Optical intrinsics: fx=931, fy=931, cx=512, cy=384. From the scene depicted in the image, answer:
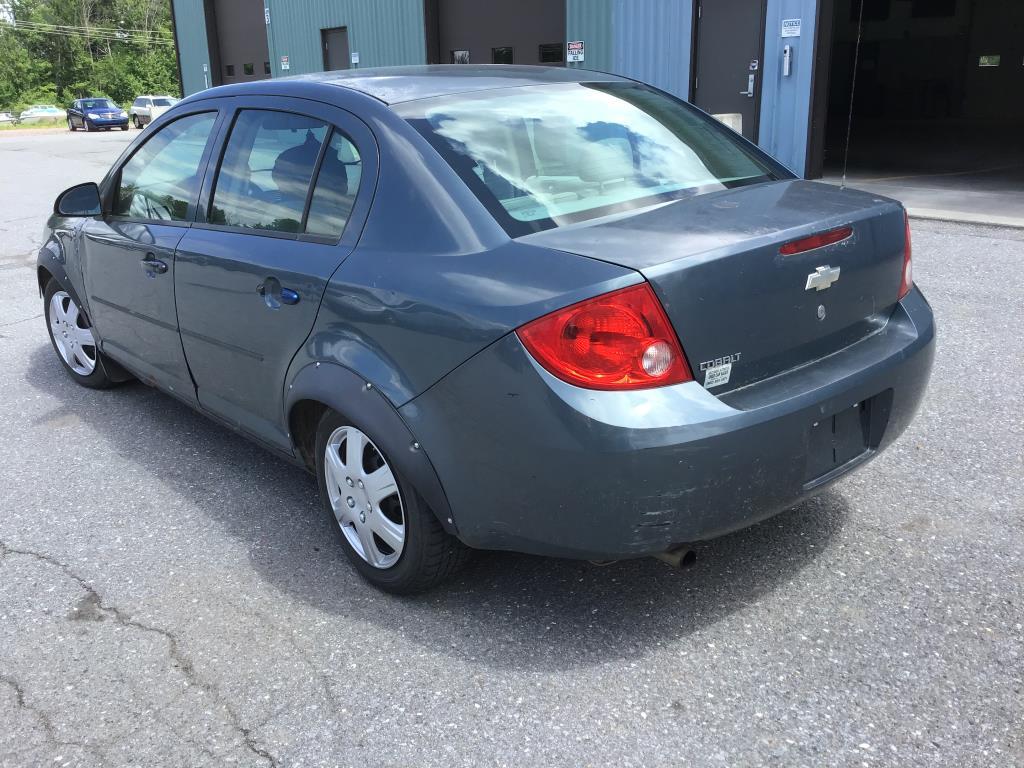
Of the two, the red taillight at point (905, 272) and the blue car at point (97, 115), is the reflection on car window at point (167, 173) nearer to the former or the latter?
the red taillight at point (905, 272)

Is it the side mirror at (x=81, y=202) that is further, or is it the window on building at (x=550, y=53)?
the window on building at (x=550, y=53)

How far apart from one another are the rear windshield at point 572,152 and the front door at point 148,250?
4.30 ft

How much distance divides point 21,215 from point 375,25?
982 cm

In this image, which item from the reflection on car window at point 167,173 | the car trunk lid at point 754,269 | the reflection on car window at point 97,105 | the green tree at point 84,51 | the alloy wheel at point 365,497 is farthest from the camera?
the green tree at point 84,51

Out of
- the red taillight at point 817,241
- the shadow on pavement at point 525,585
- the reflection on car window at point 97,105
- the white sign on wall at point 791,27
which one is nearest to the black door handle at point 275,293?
the shadow on pavement at point 525,585

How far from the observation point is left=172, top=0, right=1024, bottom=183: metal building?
12.9 m

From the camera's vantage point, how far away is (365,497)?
119 inches

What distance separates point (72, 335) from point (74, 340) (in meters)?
0.03

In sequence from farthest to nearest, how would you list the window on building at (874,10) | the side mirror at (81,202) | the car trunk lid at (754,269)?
the window on building at (874,10) < the side mirror at (81,202) < the car trunk lid at (754,269)

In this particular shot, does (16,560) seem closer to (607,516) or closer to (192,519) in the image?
(192,519)

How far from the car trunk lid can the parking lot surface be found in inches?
31.3

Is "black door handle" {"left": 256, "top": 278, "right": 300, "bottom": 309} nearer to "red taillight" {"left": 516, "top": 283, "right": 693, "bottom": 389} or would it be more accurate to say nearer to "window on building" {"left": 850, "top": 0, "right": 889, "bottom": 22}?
"red taillight" {"left": 516, "top": 283, "right": 693, "bottom": 389}

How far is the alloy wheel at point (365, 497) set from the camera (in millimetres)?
2951

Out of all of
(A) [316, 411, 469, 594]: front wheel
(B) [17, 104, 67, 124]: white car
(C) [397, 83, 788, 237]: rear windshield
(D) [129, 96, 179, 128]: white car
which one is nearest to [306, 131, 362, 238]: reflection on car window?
(C) [397, 83, 788, 237]: rear windshield
